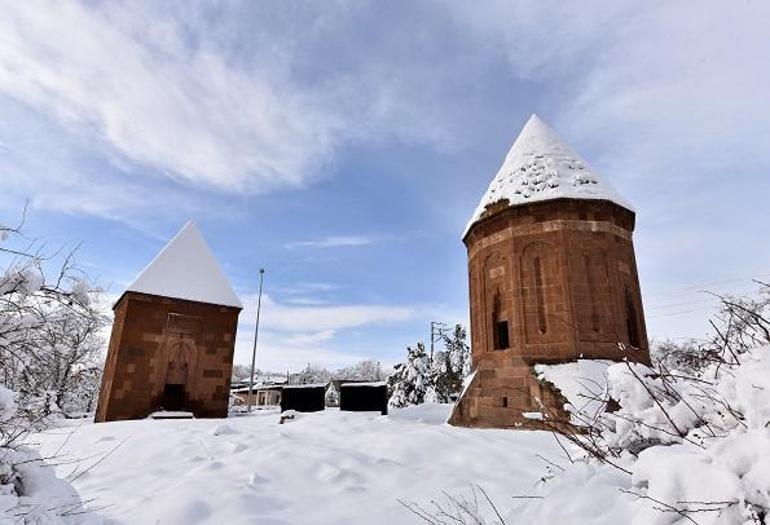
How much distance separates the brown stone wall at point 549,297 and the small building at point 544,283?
0.03m

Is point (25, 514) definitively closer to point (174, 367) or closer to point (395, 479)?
point (395, 479)

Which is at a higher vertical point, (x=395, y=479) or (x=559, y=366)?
(x=559, y=366)

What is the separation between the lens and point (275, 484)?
264 inches

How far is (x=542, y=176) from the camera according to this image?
14.1m

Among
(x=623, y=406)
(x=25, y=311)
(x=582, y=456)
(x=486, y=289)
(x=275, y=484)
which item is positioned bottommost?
(x=275, y=484)

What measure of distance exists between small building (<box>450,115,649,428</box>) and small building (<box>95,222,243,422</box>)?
11118mm

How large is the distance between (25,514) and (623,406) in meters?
5.02

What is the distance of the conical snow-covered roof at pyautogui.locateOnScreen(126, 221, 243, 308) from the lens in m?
19.0

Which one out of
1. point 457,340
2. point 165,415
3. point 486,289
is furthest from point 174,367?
point 457,340

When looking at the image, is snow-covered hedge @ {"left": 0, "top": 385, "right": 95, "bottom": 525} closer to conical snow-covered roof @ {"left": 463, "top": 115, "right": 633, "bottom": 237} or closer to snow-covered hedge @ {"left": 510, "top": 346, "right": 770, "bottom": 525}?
snow-covered hedge @ {"left": 510, "top": 346, "right": 770, "bottom": 525}

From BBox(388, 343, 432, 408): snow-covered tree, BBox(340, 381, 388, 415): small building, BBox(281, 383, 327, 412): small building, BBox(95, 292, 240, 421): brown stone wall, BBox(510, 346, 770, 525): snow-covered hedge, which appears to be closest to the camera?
BBox(510, 346, 770, 525): snow-covered hedge

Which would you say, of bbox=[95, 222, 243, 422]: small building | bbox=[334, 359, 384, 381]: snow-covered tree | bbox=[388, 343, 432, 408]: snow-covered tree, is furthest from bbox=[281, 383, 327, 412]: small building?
bbox=[334, 359, 384, 381]: snow-covered tree

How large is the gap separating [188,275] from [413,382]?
1524cm

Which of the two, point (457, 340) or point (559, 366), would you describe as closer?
point (559, 366)
